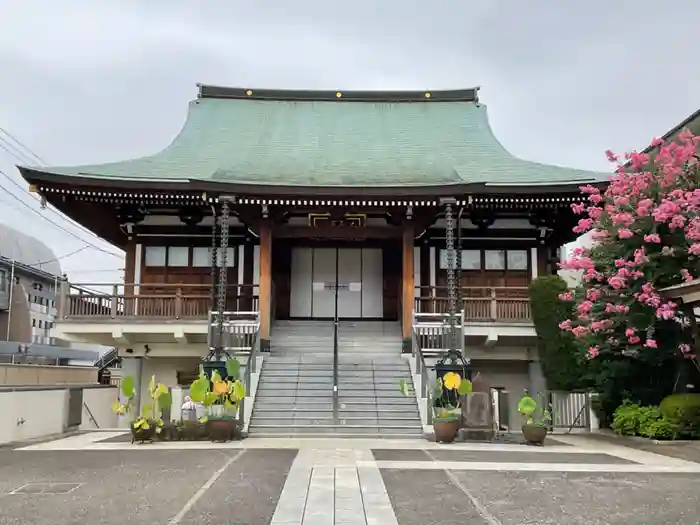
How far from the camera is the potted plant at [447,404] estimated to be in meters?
12.5

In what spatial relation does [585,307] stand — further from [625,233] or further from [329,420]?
[329,420]

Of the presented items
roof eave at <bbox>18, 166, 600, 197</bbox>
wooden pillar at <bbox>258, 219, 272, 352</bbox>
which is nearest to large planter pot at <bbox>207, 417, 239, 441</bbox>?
wooden pillar at <bbox>258, 219, 272, 352</bbox>

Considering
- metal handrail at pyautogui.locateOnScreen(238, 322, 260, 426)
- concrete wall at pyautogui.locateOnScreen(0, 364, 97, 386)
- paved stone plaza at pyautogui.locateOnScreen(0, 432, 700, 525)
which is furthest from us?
concrete wall at pyautogui.locateOnScreen(0, 364, 97, 386)

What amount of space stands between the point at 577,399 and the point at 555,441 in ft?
9.44

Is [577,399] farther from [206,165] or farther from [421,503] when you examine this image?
[206,165]

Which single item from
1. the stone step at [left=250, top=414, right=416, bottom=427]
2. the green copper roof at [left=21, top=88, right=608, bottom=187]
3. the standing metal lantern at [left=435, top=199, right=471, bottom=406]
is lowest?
the stone step at [left=250, top=414, right=416, bottom=427]

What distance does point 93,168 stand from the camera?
18078 mm

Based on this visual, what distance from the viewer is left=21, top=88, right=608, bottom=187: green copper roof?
58.4ft

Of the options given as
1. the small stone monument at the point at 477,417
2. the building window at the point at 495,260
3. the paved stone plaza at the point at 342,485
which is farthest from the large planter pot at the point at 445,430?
the building window at the point at 495,260

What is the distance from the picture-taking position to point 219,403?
1279 centimetres

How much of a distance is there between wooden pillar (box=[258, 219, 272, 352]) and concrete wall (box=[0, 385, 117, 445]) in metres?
4.88

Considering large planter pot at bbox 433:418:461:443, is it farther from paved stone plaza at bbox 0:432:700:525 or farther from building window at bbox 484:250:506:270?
building window at bbox 484:250:506:270

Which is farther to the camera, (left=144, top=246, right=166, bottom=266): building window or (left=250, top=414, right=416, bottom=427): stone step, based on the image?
(left=144, top=246, right=166, bottom=266): building window

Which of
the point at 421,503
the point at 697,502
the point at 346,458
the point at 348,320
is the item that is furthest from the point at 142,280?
the point at 697,502
